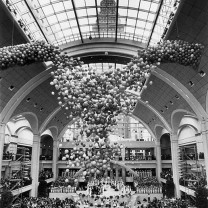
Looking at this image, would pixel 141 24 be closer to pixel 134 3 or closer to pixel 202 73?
pixel 134 3

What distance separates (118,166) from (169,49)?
3317 cm

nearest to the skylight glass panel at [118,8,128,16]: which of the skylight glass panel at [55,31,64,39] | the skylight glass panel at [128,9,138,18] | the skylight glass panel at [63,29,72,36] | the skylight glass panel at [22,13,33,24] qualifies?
the skylight glass panel at [128,9,138,18]

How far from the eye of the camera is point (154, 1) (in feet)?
50.8

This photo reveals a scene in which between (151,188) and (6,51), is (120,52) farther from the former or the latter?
(151,188)

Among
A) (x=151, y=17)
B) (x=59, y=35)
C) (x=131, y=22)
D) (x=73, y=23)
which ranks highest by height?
(x=73, y=23)

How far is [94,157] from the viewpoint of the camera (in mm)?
5727

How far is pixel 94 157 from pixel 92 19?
1526 centimetres

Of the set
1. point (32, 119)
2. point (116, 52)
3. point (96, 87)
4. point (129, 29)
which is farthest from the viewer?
point (32, 119)

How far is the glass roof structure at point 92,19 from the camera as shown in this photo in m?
15.5

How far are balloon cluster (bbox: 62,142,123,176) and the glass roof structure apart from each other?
11.0 meters

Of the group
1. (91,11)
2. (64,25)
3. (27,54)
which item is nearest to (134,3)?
(91,11)

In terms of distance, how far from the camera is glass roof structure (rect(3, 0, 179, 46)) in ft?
51.0

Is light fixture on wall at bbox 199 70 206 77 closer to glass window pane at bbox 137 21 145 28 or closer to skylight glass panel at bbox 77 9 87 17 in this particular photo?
glass window pane at bbox 137 21 145 28

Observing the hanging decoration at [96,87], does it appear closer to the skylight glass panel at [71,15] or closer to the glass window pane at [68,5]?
the glass window pane at [68,5]
